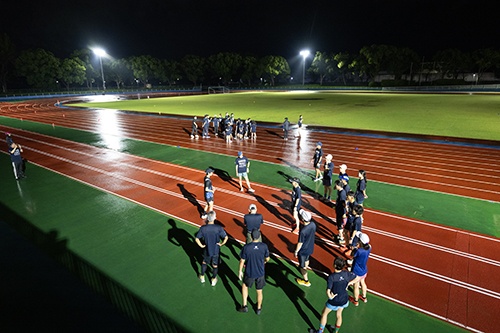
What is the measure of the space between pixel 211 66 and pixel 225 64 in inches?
260

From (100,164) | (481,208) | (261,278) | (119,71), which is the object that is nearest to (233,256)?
(261,278)

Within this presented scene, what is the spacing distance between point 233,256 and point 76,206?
20.4 feet

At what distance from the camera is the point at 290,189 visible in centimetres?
1090

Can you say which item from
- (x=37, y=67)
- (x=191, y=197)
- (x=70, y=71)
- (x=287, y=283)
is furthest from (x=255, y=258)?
(x=70, y=71)

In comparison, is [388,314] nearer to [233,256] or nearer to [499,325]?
[499,325]

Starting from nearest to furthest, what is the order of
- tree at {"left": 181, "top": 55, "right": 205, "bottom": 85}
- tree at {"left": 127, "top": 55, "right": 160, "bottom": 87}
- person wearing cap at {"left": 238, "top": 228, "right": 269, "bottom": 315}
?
person wearing cap at {"left": 238, "top": 228, "right": 269, "bottom": 315} < tree at {"left": 127, "top": 55, "right": 160, "bottom": 87} < tree at {"left": 181, "top": 55, "right": 205, "bottom": 85}

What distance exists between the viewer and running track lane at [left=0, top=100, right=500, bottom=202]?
11609mm

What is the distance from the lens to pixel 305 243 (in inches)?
217

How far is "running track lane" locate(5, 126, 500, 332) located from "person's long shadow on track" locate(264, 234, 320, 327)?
0.41 metres

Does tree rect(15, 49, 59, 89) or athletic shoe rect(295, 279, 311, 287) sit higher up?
tree rect(15, 49, 59, 89)

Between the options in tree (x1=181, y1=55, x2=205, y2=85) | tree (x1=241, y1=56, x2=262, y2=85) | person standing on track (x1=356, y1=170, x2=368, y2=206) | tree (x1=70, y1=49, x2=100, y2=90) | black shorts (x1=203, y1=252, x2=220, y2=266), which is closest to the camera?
black shorts (x1=203, y1=252, x2=220, y2=266)

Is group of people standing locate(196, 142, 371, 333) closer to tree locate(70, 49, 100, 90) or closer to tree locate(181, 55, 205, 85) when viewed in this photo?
tree locate(70, 49, 100, 90)

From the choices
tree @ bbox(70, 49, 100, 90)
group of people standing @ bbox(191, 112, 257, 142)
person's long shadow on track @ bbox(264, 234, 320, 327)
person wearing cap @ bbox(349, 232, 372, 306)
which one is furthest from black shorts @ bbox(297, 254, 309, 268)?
tree @ bbox(70, 49, 100, 90)

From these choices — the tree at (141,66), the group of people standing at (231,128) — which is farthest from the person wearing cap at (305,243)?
the tree at (141,66)
